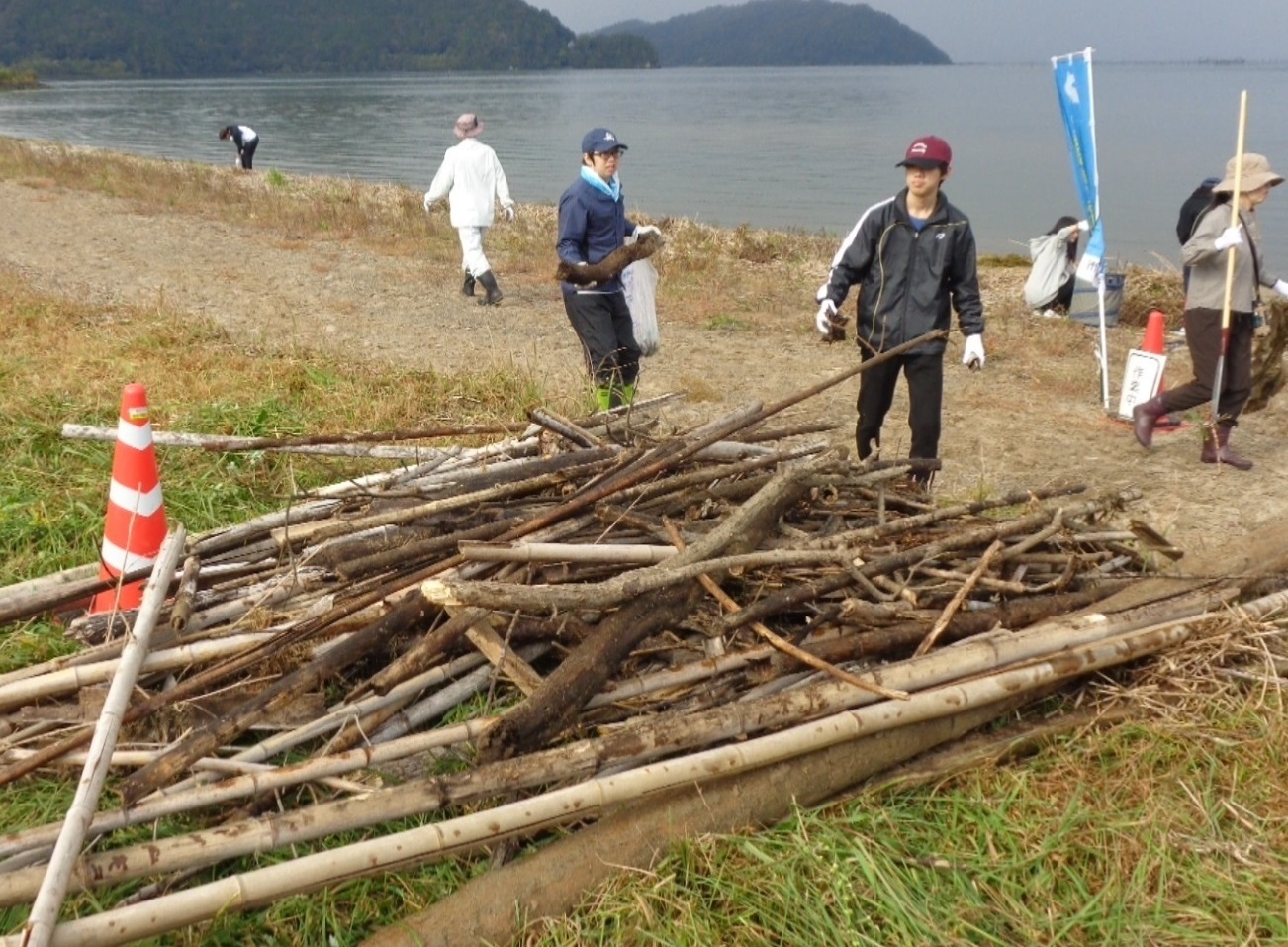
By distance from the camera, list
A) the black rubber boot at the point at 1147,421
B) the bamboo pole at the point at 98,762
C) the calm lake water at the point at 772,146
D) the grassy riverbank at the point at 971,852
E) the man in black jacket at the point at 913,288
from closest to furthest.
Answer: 1. the bamboo pole at the point at 98,762
2. the grassy riverbank at the point at 971,852
3. the man in black jacket at the point at 913,288
4. the black rubber boot at the point at 1147,421
5. the calm lake water at the point at 772,146

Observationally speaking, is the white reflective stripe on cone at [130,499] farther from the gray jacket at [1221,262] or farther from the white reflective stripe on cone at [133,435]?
the gray jacket at [1221,262]

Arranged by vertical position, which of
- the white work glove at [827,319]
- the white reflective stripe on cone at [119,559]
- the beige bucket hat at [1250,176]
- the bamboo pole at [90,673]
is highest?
the beige bucket hat at [1250,176]

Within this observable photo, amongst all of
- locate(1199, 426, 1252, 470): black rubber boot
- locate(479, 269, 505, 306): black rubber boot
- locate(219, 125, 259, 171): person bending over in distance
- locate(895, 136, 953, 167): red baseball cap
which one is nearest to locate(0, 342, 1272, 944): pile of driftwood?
locate(895, 136, 953, 167): red baseball cap

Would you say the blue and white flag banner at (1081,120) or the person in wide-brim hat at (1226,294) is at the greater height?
the blue and white flag banner at (1081,120)

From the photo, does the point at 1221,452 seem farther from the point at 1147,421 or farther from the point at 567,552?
the point at 567,552

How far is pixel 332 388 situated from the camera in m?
7.23

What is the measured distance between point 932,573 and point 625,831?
1530mm

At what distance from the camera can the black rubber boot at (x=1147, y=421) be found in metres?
7.23

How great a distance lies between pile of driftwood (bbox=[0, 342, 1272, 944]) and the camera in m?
2.62

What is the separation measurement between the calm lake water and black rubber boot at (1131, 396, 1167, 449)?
25.7 feet

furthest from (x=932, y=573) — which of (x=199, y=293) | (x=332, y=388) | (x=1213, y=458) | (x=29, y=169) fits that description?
(x=29, y=169)

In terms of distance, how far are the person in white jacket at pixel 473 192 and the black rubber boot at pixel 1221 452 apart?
24.6 feet

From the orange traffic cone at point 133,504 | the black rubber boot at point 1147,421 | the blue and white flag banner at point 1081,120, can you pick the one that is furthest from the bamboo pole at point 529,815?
the blue and white flag banner at point 1081,120

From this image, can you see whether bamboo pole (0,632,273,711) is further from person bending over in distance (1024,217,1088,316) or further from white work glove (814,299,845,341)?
person bending over in distance (1024,217,1088,316)
